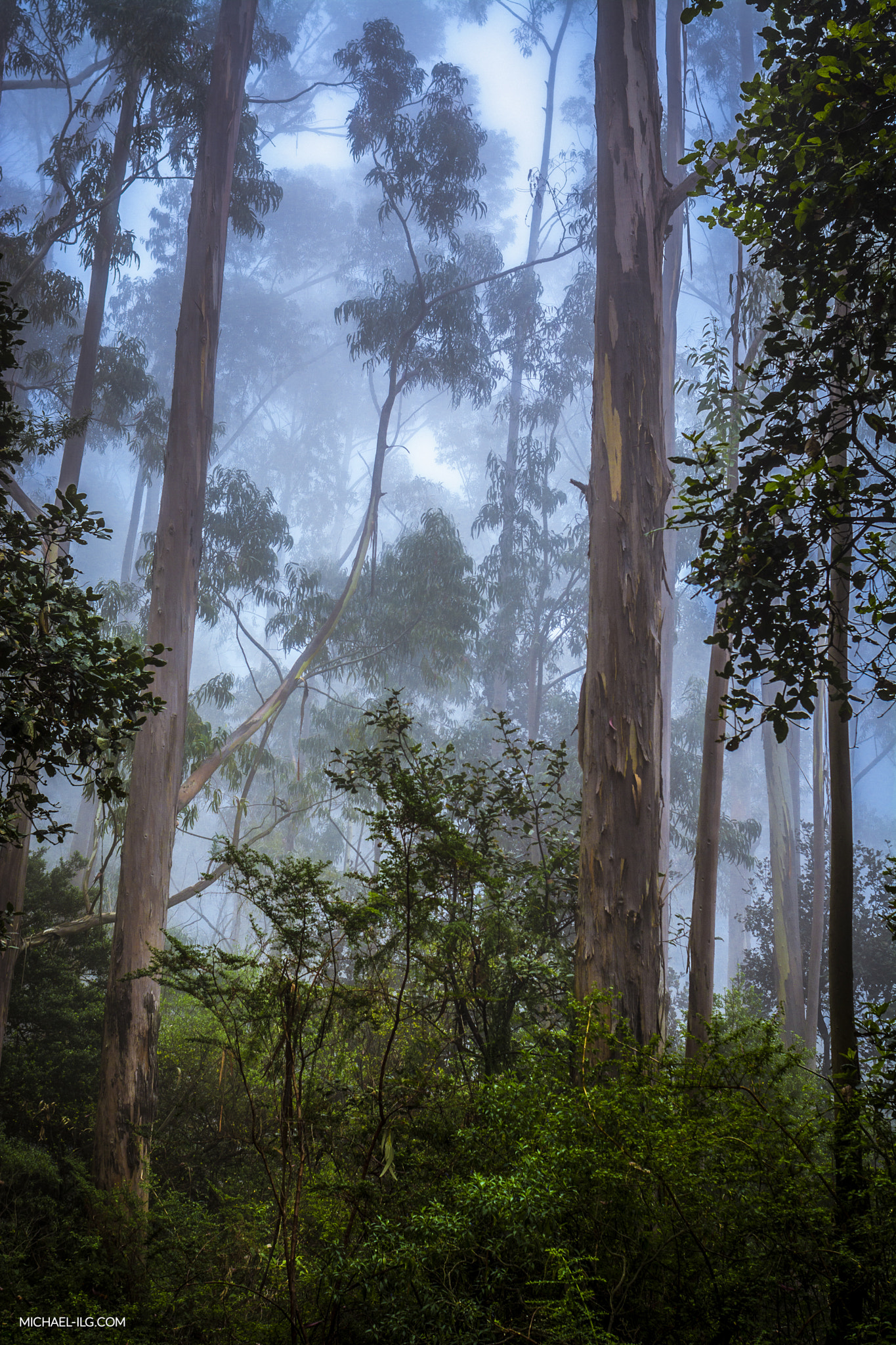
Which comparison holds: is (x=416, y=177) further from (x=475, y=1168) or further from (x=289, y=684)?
(x=475, y=1168)

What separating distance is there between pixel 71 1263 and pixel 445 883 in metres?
2.34

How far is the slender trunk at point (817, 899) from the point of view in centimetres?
849

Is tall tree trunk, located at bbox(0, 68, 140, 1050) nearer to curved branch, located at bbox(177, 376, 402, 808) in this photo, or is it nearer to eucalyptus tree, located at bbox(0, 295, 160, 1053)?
curved branch, located at bbox(177, 376, 402, 808)

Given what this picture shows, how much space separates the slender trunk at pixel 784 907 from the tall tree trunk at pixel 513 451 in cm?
402

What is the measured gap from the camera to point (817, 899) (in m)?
8.98

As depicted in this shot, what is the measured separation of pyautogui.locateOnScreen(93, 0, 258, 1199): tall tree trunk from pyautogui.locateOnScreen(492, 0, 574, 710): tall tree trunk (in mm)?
7903

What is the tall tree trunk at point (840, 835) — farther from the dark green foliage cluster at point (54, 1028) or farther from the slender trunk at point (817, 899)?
the slender trunk at point (817, 899)

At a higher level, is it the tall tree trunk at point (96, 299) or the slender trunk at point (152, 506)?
the slender trunk at point (152, 506)

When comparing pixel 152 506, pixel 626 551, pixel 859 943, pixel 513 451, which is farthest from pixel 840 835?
pixel 152 506

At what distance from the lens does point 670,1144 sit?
5.57 feet

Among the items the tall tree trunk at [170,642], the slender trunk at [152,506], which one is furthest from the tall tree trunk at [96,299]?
the slender trunk at [152,506]

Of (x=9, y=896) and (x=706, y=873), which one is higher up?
(x=706, y=873)

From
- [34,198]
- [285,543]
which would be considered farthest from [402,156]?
[34,198]

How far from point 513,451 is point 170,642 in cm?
1006
